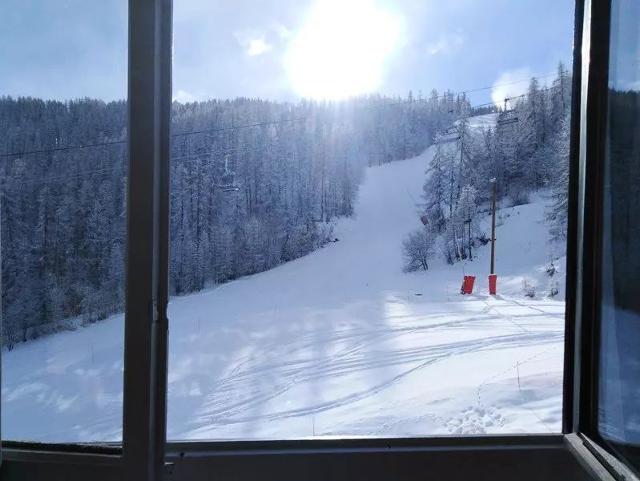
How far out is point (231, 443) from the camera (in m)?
1.24

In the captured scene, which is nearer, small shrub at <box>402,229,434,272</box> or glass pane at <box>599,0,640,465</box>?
glass pane at <box>599,0,640,465</box>

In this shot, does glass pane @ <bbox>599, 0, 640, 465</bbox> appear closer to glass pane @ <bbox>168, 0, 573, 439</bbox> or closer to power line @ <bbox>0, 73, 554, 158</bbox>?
glass pane @ <bbox>168, 0, 573, 439</bbox>

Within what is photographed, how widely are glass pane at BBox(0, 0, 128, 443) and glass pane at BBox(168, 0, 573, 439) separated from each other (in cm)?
24

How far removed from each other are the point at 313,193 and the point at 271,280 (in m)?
0.35

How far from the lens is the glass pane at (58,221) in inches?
45.6

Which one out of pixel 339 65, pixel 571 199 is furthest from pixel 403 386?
pixel 339 65

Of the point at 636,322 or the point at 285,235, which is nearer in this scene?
the point at 636,322

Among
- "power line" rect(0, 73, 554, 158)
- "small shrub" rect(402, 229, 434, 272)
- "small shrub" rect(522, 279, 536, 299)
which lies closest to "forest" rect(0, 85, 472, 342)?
"power line" rect(0, 73, 554, 158)

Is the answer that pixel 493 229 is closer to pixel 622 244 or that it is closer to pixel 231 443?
pixel 622 244

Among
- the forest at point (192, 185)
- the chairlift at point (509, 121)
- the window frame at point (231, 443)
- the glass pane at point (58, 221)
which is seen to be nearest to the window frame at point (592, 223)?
the window frame at point (231, 443)

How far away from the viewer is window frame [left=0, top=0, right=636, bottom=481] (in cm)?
97

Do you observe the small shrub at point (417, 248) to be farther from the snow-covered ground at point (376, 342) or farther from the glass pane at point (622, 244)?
the glass pane at point (622, 244)

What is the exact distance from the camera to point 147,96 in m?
0.96

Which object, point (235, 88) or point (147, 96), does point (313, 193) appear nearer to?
point (235, 88)
